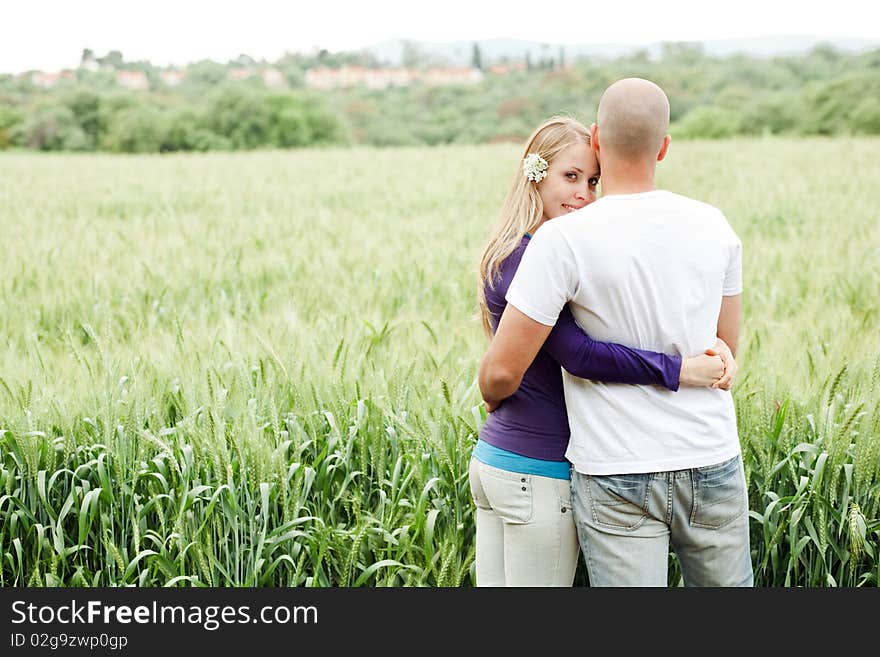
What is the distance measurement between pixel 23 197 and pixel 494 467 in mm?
11397

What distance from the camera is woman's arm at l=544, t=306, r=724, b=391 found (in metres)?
1.92

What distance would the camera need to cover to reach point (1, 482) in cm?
286

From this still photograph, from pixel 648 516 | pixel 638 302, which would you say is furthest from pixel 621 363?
pixel 648 516

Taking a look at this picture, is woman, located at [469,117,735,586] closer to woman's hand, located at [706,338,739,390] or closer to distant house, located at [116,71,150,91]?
woman's hand, located at [706,338,739,390]

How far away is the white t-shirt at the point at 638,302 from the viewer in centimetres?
188

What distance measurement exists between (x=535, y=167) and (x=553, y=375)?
1.59 feet

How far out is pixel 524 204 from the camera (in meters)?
2.13

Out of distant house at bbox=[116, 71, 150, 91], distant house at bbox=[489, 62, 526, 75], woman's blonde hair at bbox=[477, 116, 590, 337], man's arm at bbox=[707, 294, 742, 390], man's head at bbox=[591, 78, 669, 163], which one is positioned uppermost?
distant house at bbox=[489, 62, 526, 75]

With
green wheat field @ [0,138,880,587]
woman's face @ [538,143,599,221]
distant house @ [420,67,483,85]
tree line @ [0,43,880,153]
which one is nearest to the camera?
woman's face @ [538,143,599,221]

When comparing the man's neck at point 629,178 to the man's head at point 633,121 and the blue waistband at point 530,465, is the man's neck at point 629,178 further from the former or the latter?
the blue waistband at point 530,465

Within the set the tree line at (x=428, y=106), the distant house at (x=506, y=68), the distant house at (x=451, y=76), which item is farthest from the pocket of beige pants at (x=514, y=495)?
the distant house at (x=506, y=68)

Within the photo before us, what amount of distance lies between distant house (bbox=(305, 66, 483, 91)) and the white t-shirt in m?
36.0

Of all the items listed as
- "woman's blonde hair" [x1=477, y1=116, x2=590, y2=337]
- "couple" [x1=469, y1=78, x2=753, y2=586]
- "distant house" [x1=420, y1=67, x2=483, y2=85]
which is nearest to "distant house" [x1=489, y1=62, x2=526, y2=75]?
"distant house" [x1=420, y1=67, x2=483, y2=85]

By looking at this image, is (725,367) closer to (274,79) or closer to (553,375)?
(553,375)
